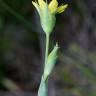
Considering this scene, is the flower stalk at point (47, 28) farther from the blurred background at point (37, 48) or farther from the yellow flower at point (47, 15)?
the blurred background at point (37, 48)

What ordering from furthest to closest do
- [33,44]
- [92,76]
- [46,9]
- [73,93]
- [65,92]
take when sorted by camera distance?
[33,44], [65,92], [73,93], [92,76], [46,9]

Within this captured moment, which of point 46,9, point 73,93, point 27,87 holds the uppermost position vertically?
point 46,9

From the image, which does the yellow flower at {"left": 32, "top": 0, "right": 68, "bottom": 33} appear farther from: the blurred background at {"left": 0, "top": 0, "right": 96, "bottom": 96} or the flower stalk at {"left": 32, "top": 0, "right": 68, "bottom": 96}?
the blurred background at {"left": 0, "top": 0, "right": 96, "bottom": 96}

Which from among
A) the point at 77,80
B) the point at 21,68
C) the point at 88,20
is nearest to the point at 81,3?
the point at 88,20

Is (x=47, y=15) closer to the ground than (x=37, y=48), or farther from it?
farther from it

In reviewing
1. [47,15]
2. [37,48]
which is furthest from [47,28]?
[37,48]

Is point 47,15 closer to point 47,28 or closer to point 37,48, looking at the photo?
point 47,28

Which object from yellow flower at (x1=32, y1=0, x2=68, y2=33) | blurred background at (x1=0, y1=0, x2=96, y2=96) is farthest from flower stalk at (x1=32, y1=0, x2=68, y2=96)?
blurred background at (x1=0, y1=0, x2=96, y2=96)

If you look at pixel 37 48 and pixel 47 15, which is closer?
pixel 47 15

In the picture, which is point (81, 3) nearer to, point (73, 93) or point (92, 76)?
point (73, 93)
